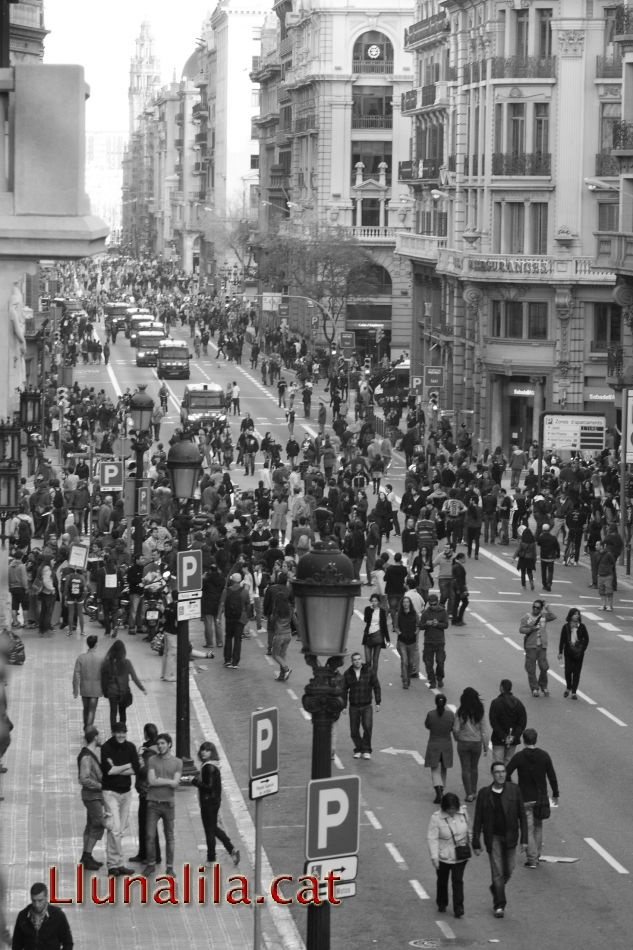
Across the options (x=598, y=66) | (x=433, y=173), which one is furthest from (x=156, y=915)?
(x=433, y=173)

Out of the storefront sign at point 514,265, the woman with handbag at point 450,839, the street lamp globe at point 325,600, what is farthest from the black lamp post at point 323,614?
the storefront sign at point 514,265

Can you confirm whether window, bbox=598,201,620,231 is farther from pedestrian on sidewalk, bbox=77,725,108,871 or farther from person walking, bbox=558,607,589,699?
pedestrian on sidewalk, bbox=77,725,108,871

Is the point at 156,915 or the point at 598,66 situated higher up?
the point at 598,66

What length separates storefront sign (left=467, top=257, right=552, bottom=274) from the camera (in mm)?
66375

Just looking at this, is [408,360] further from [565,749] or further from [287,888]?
[287,888]

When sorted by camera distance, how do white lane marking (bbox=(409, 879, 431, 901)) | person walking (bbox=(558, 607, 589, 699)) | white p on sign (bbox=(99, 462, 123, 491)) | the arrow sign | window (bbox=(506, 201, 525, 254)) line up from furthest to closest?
window (bbox=(506, 201, 525, 254)) < white p on sign (bbox=(99, 462, 123, 491)) < person walking (bbox=(558, 607, 589, 699)) < the arrow sign < white lane marking (bbox=(409, 879, 431, 901))

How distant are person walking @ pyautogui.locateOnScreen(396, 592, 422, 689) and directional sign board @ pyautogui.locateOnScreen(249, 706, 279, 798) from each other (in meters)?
12.1

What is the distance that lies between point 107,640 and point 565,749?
403 inches

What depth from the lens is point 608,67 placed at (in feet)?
216

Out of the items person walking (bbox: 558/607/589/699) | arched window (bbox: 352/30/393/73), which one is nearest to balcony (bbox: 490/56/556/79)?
person walking (bbox: 558/607/589/699)

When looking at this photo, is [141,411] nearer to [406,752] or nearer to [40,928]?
[406,752]

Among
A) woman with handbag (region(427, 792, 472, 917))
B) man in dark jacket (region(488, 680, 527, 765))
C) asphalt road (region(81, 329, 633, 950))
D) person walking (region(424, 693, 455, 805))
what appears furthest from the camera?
man in dark jacket (region(488, 680, 527, 765))

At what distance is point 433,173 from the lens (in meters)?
81.3

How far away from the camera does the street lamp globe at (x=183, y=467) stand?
2320 cm
